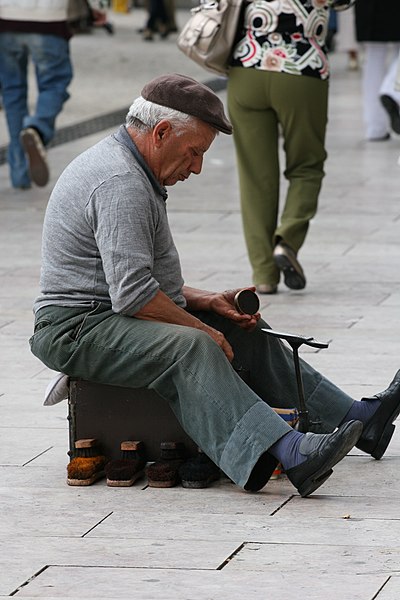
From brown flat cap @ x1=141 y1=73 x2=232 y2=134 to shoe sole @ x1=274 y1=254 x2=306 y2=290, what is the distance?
8.59ft

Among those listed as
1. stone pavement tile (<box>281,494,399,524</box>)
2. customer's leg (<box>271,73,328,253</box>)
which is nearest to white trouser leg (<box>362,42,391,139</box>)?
customer's leg (<box>271,73,328,253</box>)

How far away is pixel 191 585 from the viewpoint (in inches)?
140

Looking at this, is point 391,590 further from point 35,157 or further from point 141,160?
point 35,157

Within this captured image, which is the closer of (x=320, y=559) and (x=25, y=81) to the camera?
(x=320, y=559)

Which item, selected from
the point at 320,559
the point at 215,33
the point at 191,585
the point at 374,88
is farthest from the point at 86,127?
the point at 191,585

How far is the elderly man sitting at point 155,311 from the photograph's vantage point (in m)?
4.19

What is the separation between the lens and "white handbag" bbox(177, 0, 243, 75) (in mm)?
6723

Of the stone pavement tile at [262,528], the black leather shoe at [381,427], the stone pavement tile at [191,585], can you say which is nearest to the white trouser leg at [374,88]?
the black leather shoe at [381,427]

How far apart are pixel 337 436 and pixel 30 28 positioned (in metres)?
6.12

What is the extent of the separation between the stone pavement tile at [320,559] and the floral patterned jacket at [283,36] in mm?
3331

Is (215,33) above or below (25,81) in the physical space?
above

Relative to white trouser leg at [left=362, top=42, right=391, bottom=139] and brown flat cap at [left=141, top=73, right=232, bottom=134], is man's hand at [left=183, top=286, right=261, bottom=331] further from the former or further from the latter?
white trouser leg at [left=362, top=42, right=391, bottom=139]

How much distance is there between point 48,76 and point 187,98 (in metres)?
5.69

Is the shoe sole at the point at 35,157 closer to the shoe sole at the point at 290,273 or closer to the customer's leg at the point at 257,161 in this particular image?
the customer's leg at the point at 257,161
